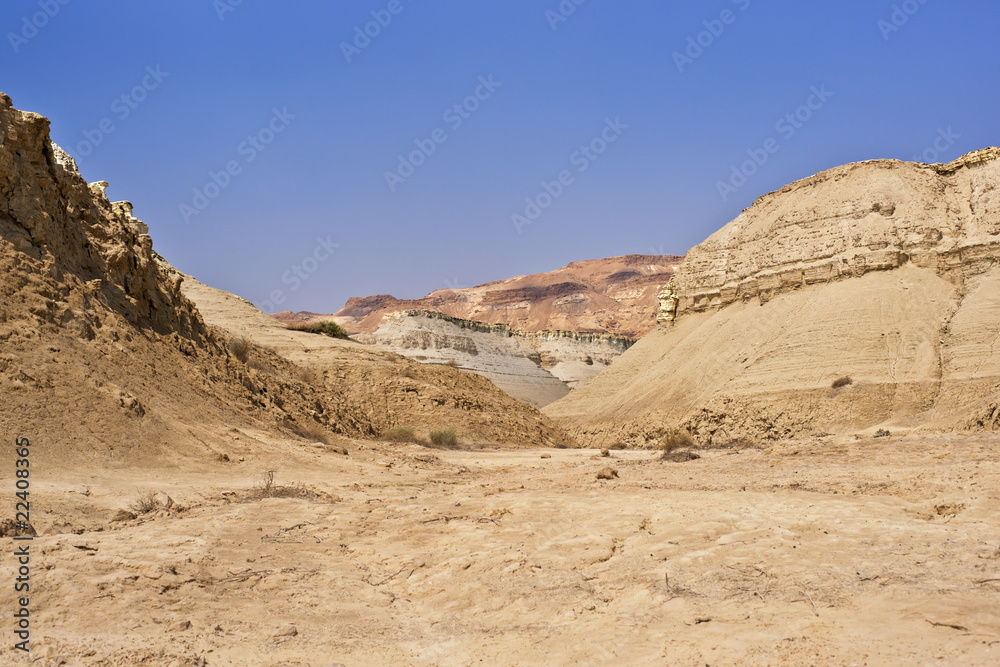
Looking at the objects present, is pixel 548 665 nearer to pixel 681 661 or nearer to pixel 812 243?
pixel 681 661

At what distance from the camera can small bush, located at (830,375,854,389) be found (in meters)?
25.9

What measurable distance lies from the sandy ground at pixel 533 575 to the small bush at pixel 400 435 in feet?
38.2

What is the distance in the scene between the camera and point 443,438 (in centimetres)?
2177

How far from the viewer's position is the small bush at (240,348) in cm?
1880

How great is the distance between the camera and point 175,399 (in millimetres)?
12742

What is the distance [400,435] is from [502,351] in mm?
39133

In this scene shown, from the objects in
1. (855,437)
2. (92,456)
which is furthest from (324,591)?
(855,437)

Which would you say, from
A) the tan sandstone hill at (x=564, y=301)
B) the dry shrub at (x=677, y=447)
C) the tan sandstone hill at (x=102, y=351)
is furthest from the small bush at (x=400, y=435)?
the tan sandstone hill at (x=564, y=301)

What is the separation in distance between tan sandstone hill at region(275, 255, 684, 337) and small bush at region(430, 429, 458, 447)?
7846cm

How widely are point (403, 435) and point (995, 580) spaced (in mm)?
17480

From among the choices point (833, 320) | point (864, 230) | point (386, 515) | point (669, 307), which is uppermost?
point (864, 230)

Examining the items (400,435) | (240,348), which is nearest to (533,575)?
(240,348)

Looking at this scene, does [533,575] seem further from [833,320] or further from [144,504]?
[833,320]

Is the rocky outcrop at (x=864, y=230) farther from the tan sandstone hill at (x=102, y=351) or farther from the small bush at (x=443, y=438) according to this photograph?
the tan sandstone hill at (x=102, y=351)
